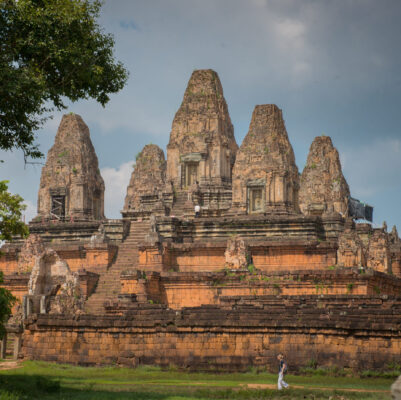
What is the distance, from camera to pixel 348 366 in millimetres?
20516

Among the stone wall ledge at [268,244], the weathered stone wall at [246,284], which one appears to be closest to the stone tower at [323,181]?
the stone wall ledge at [268,244]

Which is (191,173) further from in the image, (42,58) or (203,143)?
(42,58)

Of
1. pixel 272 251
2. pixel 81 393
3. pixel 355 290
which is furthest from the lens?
pixel 272 251

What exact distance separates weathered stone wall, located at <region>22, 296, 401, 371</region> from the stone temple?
0.11 ft

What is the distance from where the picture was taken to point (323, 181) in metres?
60.1

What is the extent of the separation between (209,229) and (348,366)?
19.6 m

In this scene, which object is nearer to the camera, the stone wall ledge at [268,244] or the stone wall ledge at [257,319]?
the stone wall ledge at [257,319]

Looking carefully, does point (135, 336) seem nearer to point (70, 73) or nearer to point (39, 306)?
point (39, 306)

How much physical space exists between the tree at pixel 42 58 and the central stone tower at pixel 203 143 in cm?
2645

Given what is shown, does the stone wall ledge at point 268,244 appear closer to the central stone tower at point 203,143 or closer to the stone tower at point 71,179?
the central stone tower at point 203,143

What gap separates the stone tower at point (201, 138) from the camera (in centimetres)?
4653

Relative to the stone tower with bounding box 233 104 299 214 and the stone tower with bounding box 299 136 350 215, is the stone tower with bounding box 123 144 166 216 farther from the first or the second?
the stone tower with bounding box 233 104 299 214

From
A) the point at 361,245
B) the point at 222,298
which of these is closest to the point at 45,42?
the point at 222,298

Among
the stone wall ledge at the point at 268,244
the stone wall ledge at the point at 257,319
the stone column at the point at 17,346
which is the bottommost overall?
the stone column at the point at 17,346
